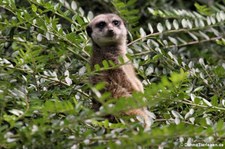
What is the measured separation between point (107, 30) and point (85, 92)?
1.88ft

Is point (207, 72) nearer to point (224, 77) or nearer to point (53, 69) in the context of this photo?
point (224, 77)

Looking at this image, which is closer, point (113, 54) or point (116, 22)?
point (113, 54)

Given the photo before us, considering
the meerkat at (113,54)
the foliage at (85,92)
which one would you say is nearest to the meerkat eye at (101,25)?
the meerkat at (113,54)

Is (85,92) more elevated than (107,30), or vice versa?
(107,30)

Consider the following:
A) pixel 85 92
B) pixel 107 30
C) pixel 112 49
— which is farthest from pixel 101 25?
pixel 85 92

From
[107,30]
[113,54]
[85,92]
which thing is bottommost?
[85,92]

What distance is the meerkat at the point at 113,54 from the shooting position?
14.0ft

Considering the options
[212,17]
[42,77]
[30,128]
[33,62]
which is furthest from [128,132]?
[212,17]

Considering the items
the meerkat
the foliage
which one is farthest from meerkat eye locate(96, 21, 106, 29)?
the foliage

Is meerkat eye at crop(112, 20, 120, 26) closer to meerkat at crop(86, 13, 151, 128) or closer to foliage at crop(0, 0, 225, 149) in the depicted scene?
meerkat at crop(86, 13, 151, 128)

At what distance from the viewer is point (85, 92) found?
441cm

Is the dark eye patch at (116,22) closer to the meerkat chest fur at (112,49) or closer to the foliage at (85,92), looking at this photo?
the meerkat chest fur at (112,49)

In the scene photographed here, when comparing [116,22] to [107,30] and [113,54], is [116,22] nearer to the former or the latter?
[107,30]

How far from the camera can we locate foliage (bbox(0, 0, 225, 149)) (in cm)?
308
